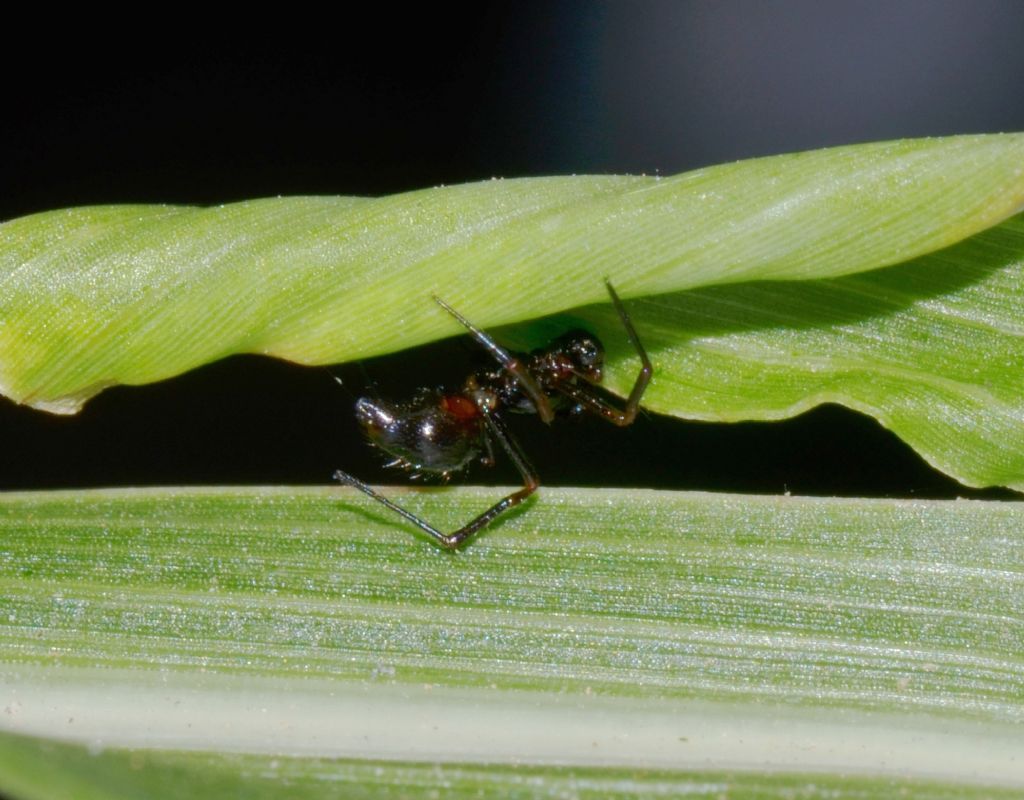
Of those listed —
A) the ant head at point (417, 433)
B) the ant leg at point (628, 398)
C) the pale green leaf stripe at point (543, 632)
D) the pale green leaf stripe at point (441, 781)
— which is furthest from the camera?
the ant head at point (417, 433)

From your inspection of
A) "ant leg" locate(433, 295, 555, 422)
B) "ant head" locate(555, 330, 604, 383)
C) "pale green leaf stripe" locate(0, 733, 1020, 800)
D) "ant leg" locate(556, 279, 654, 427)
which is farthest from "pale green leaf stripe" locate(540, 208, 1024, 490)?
"pale green leaf stripe" locate(0, 733, 1020, 800)

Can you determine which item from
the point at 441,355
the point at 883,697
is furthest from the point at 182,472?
the point at 883,697

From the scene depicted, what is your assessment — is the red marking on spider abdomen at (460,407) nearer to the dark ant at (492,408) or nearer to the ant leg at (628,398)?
the dark ant at (492,408)

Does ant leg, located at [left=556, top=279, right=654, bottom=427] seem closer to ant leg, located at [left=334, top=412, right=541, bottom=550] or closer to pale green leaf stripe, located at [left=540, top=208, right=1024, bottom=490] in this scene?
pale green leaf stripe, located at [left=540, top=208, right=1024, bottom=490]

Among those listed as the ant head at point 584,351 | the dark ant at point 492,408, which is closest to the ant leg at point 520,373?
the dark ant at point 492,408

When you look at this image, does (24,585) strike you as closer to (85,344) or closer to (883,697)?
(85,344)

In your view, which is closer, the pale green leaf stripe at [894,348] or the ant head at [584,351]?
the pale green leaf stripe at [894,348]

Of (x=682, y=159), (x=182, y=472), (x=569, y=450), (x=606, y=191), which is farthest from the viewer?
(x=682, y=159)
